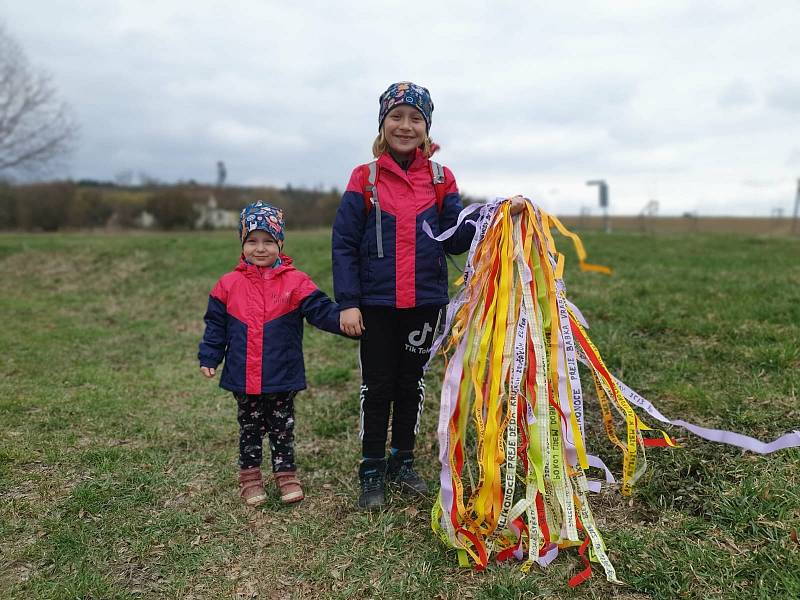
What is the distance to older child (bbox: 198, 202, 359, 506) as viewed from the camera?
10.3 feet

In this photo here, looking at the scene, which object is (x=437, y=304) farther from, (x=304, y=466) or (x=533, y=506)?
(x=304, y=466)

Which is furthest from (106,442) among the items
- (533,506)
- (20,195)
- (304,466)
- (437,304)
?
(20,195)

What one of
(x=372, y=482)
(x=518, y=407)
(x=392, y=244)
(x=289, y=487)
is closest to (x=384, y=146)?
(x=392, y=244)

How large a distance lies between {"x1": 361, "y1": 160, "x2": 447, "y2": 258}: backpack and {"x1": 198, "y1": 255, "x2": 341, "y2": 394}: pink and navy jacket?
1.62 ft

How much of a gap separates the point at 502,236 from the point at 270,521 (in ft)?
6.12

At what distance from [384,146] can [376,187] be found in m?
0.26

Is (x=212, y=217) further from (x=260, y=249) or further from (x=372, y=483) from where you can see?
(x=372, y=483)

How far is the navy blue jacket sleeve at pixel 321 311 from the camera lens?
3.11 m

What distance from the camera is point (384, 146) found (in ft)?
10.3

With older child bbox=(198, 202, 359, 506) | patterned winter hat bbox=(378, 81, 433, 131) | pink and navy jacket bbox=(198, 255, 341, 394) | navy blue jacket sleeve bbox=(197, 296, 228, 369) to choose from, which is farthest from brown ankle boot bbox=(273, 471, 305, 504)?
patterned winter hat bbox=(378, 81, 433, 131)

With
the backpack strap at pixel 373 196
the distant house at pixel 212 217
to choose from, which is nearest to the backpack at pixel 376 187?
the backpack strap at pixel 373 196

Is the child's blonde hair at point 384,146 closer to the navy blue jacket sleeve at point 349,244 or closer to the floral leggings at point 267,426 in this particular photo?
the navy blue jacket sleeve at point 349,244

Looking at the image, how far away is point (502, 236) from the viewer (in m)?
2.85

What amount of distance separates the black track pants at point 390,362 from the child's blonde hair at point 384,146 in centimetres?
80
